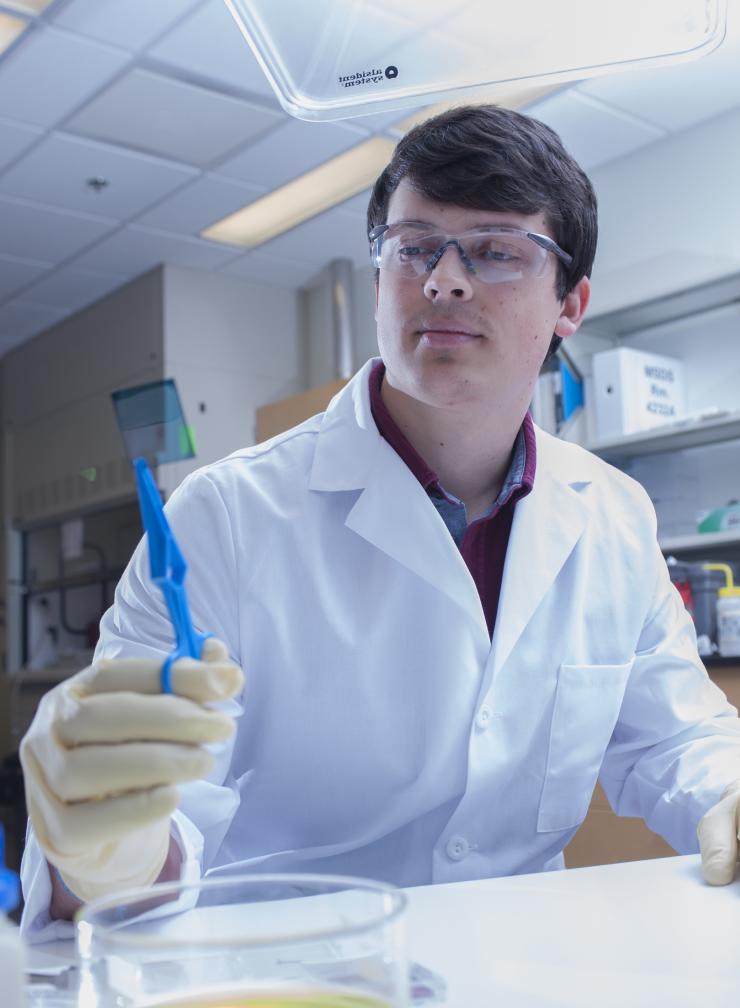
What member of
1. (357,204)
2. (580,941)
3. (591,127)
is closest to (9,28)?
(357,204)

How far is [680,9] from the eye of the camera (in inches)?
35.6

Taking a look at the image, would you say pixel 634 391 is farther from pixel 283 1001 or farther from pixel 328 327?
pixel 283 1001

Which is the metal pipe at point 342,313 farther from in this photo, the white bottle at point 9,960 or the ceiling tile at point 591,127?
the white bottle at point 9,960

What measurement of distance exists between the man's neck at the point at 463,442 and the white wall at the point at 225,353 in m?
3.19

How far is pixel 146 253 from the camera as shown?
4641 mm

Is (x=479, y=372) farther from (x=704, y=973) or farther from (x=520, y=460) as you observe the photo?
(x=704, y=973)

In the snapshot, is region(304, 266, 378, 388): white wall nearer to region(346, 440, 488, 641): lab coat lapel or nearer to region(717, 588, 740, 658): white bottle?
region(717, 588, 740, 658): white bottle

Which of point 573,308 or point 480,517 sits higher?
point 573,308

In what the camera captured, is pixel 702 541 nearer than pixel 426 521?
No

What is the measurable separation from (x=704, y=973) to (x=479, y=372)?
854 mm

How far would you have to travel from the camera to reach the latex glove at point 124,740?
0.53 meters

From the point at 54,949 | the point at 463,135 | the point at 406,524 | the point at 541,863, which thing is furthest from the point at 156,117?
the point at 54,949

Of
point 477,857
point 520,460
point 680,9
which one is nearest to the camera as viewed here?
→ point 680,9

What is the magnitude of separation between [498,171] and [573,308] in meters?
0.34
